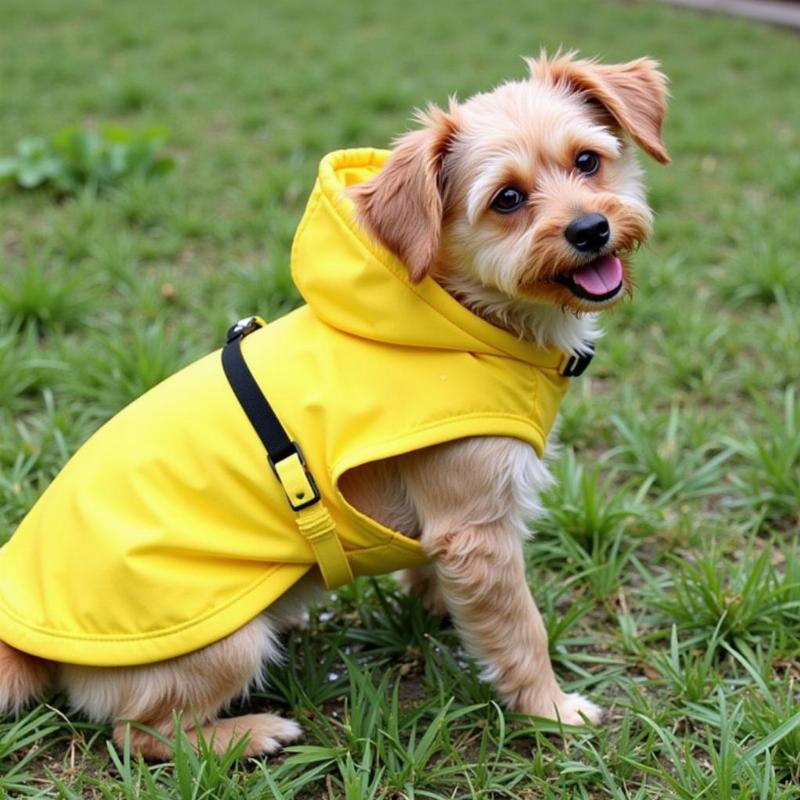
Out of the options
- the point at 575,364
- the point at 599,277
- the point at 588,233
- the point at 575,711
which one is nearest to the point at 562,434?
the point at 575,364

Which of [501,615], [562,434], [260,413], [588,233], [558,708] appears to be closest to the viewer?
[588,233]

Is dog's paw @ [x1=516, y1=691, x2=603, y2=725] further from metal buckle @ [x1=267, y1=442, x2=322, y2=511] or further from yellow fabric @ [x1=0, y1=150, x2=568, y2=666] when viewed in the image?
metal buckle @ [x1=267, y1=442, x2=322, y2=511]

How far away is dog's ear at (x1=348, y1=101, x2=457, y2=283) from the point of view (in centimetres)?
254

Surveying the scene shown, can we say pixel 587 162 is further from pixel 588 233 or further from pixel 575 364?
pixel 575 364

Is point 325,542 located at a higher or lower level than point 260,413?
lower

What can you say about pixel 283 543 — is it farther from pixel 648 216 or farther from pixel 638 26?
pixel 638 26

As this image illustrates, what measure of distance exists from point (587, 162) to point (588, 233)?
31 centimetres

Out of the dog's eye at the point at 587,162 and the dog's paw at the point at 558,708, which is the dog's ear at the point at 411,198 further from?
the dog's paw at the point at 558,708

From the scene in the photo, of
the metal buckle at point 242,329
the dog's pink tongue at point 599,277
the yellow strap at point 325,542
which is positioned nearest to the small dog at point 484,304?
the dog's pink tongue at point 599,277

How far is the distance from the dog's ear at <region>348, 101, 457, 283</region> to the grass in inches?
49.4

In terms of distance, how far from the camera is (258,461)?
2.63 metres

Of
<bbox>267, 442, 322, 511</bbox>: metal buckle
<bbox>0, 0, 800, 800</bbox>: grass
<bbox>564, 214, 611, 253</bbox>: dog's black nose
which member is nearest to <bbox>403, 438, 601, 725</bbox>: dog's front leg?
<bbox>0, 0, 800, 800</bbox>: grass

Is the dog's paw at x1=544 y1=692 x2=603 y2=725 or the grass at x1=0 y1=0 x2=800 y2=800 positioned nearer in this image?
the grass at x1=0 y1=0 x2=800 y2=800

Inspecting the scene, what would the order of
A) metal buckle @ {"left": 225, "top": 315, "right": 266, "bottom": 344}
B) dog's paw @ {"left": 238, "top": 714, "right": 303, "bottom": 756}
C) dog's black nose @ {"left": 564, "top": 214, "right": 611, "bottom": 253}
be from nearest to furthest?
dog's black nose @ {"left": 564, "top": 214, "right": 611, "bottom": 253}, dog's paw @ {"left": 238, "top": 714, "right": 303, "bottom": 756}, metal buckle @ {"left": 225, "top": 315, "right": 266, "bottom": 344}
